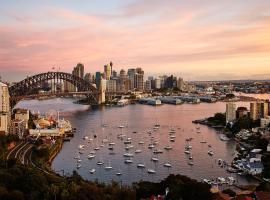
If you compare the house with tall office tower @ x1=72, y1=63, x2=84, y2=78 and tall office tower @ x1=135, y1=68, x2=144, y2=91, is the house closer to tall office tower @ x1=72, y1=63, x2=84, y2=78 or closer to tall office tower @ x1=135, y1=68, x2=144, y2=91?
tall office tower @ x1=135, y1=68, x2=144, y2=91

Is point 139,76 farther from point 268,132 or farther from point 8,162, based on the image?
point 8,162

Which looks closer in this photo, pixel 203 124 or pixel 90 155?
pixel 90 155

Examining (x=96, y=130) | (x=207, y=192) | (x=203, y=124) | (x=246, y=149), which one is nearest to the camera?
(x=207, y=192)

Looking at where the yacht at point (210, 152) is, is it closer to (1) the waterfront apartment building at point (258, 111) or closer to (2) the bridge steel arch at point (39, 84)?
(1) the waterfront apartment building at point (258, 111)

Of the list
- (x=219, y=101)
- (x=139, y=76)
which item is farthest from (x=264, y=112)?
(x=139, y=76)

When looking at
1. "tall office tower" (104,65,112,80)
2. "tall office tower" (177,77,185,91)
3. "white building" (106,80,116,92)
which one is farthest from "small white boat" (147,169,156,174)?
"tall office tower" (104,65,112,80)

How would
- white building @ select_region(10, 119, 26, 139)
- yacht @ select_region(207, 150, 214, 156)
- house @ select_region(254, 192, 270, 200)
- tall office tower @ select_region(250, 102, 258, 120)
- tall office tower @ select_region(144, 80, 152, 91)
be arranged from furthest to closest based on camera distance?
1. tall office tower @ select_region(144, 80, 152, 91)
2. tall office tower @ select_region(250, 102, 258, 120)
3. white building @ select_region(10, 119, 26, 139)
4. yacht @ select_region(207, 150, 214, 156)
5. house @ select_region(254, 192, 270, 200)

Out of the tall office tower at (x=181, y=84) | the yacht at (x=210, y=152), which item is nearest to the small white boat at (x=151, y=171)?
the yacht at (x=210, y=152)

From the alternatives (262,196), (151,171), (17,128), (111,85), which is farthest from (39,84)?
(262,196)

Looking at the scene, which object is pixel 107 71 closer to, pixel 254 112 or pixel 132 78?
pixel 132 78

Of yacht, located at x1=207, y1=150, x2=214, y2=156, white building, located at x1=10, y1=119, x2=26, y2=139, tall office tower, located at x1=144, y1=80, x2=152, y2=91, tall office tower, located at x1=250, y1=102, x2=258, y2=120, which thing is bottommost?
yacht, located at x1=207, y1=150, x2=214, y2=156

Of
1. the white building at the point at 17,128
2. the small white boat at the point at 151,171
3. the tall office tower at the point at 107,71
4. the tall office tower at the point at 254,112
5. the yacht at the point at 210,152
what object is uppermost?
the tall office tower at the point at 107,71
